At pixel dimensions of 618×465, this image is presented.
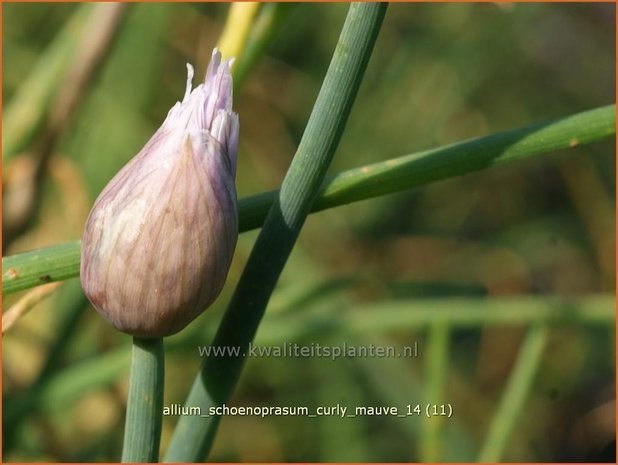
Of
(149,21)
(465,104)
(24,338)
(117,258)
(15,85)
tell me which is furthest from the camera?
(465,104)

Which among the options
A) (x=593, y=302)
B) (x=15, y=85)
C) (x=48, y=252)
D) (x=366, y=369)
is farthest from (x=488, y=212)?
(x=48, y=252)

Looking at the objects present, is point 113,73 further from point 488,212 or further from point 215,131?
point 215,131

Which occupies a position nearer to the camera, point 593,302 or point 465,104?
point 593,302

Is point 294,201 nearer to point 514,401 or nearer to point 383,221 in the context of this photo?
point 514,401

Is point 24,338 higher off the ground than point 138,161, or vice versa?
point 138,161

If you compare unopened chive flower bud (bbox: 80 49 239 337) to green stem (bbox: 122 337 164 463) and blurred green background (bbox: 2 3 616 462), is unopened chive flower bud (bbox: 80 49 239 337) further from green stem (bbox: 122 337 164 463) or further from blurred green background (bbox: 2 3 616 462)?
blurred green background (bbox: 2 3 616 462)

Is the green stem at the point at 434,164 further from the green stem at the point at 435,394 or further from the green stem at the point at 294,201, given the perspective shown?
the green stem at the point at 435,394

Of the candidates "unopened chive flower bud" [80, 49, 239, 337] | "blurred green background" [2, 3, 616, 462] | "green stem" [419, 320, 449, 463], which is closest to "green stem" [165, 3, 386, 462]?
"unopened chive flower bud" [80, 49, 239, 337]

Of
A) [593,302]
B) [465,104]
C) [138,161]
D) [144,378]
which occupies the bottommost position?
[465,104]
